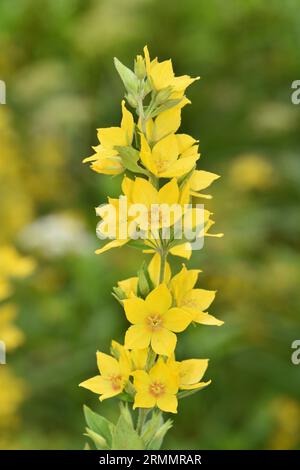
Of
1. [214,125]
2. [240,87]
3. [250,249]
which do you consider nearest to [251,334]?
[250,249]

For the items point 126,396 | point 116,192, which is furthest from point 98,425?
point 116,192

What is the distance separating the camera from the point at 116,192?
193 cm

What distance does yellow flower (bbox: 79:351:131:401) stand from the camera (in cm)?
60

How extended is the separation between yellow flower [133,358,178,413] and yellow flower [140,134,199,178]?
0.14 m

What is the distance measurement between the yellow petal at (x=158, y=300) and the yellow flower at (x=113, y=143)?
0.10m

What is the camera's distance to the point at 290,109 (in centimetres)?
250

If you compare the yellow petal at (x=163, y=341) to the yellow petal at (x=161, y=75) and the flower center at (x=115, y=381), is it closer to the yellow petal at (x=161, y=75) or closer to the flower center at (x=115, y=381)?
the flower center at (x=115, y=381)

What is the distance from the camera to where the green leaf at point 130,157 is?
2.00ft

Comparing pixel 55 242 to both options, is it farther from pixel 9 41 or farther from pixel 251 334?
pixel 9 41

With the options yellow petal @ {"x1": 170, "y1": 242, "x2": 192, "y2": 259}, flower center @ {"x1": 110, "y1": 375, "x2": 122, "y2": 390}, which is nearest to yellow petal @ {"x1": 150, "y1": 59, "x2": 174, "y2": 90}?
yellow petal @ {"x1": 170, "y1": 242, "x2": 192, "y2": 259}

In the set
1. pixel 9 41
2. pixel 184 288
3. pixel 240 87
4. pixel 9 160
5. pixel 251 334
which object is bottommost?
pixel 184 288

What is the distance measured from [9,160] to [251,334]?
795 millimetres

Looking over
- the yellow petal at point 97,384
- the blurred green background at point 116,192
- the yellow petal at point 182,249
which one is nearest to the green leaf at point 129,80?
the yellow petal at point 182,249

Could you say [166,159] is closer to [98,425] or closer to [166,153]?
[166,153]
